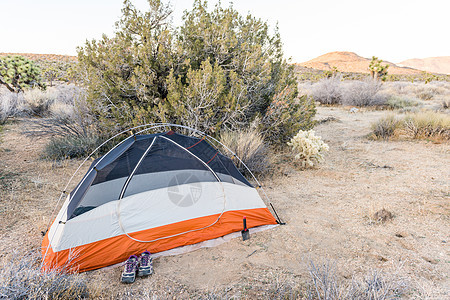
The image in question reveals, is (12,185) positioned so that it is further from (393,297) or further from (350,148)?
(350,148)

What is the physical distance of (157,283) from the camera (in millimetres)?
2553

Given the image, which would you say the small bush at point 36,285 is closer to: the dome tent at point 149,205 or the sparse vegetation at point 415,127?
the dome tent at point 149,205

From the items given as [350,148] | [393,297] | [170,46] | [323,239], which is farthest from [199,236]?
[350,148]

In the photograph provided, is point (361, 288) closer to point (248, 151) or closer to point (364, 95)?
point (248, 151)

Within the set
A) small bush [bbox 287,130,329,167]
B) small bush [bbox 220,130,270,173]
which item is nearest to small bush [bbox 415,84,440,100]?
small bush [bbox 287,130,329,167]

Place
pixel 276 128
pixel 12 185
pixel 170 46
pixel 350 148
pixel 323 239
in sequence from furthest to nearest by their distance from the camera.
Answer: pixel 350 148, pixel 276 128, pixel 170 46, pixel 12 185, pixel 323 239

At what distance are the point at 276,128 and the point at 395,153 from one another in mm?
3178

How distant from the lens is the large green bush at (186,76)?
5605 mm

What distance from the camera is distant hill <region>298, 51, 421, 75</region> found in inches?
2741

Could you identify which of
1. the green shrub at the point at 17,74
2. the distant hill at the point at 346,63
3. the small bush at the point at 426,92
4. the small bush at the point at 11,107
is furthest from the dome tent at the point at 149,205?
the distant hill at the point at 346,63

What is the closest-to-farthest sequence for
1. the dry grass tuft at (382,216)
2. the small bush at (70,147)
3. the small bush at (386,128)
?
the dry grass tuft at (382,216) → the small bush at (70,147) → the small bush at (386,128)

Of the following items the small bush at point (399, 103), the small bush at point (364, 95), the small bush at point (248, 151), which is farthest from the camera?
the small bush at point (364, 95)

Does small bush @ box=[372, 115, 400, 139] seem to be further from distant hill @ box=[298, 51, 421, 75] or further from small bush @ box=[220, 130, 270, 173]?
distant hill @ box=[298, 51, 421, 75]

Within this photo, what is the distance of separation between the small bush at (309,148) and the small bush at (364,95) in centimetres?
1003
